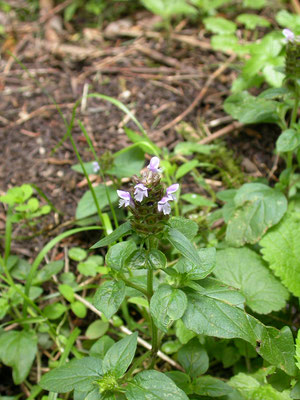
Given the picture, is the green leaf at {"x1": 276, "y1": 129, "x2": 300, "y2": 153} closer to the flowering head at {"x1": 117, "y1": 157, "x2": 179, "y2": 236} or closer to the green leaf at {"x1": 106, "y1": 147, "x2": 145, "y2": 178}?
the green leaf at {"x1": 106, "y1": 147, "x2": 145, "y2": 178}

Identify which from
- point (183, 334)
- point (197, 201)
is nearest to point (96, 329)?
point (183, 334)

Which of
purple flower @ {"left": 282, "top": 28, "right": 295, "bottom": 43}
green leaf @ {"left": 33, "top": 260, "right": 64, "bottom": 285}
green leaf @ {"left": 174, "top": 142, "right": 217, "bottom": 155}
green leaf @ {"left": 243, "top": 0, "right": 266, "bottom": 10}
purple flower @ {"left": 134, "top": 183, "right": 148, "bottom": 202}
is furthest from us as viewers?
green leaf @ {"left": 243, "top": 0, "right": 266, "bottom": 10}

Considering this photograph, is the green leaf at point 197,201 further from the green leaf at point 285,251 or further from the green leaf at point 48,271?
the green leaf at point 48,271

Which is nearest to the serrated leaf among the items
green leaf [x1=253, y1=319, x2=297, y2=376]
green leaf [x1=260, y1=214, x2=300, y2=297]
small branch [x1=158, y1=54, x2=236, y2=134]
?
green leaf [x1=253, y1=319, x2=297, y2=376]

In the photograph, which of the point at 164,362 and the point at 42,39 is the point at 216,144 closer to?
the point at 164,362

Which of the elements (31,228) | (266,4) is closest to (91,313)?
(31,228)
